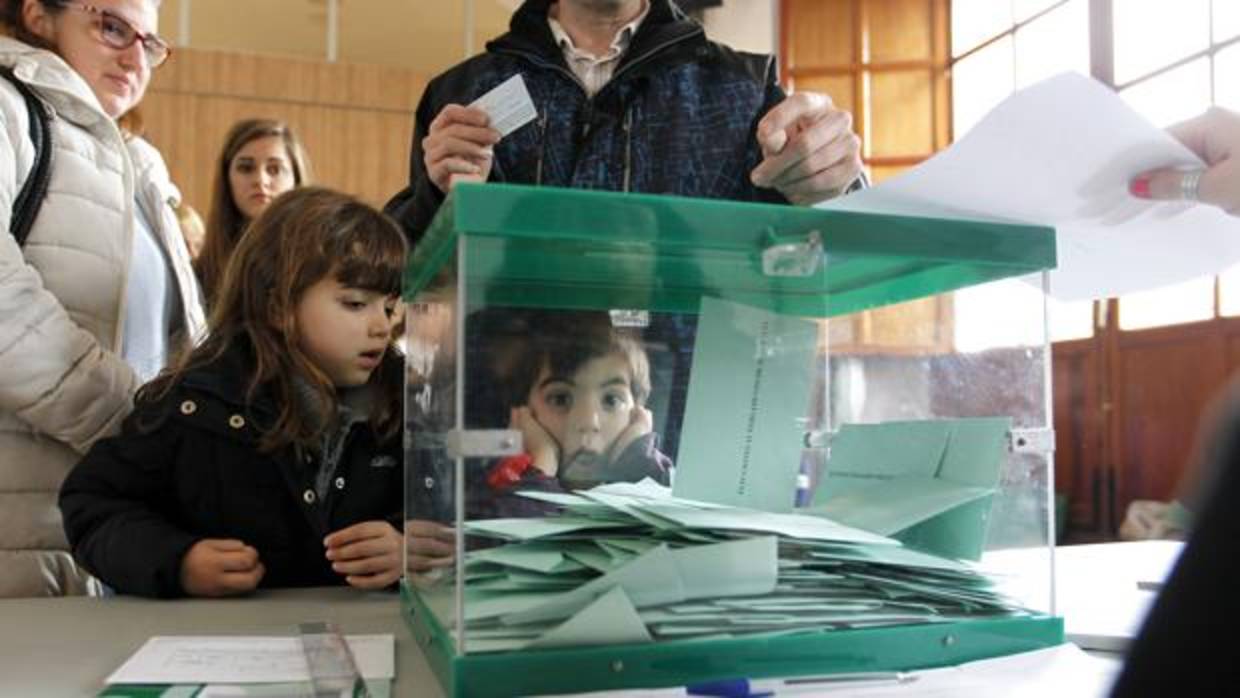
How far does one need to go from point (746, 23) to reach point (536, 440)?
5.72 meters

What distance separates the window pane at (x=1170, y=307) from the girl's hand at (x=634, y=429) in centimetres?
399

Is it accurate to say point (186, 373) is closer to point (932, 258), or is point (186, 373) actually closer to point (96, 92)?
point (96, 92)

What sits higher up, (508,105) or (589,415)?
(508,105)

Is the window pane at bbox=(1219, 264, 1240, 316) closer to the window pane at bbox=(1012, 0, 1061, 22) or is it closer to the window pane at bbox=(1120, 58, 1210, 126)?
the window pane at bbox=(1120, 58, 1210, 126)

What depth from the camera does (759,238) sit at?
60 centimetres

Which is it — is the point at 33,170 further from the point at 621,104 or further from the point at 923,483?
the point at 923,483

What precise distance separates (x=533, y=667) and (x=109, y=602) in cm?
59

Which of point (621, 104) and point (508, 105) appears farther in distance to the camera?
point (621, 104)

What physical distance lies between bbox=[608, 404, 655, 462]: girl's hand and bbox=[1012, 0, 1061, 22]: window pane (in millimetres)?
5097

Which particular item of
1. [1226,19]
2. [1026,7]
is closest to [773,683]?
[1226,19]

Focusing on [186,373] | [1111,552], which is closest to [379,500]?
[186,373]

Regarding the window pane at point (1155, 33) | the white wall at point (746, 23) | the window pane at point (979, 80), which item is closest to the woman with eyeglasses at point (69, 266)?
the window pane at point (1155, 33)

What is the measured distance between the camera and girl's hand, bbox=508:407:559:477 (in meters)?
0.56

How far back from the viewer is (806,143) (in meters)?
0.84
